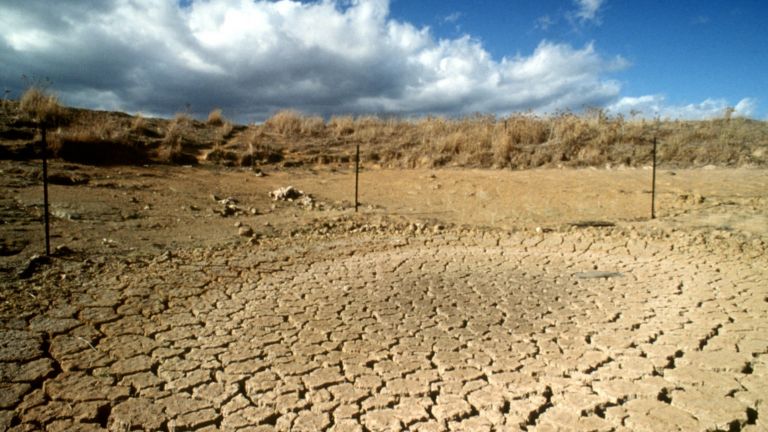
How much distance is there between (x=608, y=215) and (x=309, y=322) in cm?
574

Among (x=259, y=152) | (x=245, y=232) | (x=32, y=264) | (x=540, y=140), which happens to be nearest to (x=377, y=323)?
(x=245, y=232)

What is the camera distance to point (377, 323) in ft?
11.4

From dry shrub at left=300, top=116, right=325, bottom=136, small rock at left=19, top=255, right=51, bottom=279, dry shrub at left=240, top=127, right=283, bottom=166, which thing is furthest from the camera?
dry shrub at left=300, top=116, right=325, bottom=136

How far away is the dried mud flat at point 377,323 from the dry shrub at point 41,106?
4178 mm

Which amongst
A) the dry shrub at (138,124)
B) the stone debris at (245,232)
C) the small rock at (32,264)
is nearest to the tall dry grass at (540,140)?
the dry shrub at (138,124)

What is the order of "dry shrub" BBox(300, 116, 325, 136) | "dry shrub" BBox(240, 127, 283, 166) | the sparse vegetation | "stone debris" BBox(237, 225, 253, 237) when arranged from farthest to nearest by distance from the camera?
"dry shrub" BBox(300, 116, 325, 136), "dry shrub" BBox(240, 127, 283, 166), the sparse vegetation, "stone debris" BBox(237, 225, 253, 237)

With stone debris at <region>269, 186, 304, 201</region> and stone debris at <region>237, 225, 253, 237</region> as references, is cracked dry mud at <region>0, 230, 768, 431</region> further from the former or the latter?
stone debris at <region>269, 186, 304, 201</region>

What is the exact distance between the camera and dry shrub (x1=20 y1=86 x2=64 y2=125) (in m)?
9.91

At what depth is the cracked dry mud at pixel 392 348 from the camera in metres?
2.36

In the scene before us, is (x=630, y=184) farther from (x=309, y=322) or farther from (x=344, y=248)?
(x=309, y=322)

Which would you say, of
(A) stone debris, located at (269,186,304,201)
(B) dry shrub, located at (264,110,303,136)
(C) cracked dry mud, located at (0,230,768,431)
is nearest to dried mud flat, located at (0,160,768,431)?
(C) cracked dry mud, located at (0,230,768,431)

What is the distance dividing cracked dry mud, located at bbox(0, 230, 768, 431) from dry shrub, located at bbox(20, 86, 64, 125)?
25.5 ft

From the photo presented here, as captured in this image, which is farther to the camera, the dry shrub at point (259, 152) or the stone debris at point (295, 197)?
the dry shrub at point (259, 152)

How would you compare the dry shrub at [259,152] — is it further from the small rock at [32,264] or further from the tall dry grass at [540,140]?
the small rock at [32,264]
